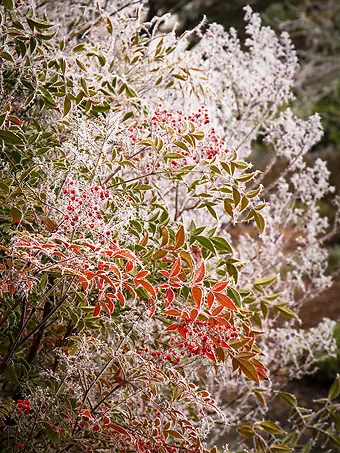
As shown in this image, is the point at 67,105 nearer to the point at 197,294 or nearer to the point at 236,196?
the point at 236,196

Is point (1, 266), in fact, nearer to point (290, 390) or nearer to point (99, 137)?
point (99, 137)

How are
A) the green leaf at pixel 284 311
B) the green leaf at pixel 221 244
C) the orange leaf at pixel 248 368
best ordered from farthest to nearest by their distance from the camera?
the green leaf at pixel 284 311, the green leaf at pixel 221 244, the orange leaf at pixel 248 368

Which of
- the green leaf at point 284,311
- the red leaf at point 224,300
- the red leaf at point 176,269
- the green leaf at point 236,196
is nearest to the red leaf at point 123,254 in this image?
the red leaf at point 176,269

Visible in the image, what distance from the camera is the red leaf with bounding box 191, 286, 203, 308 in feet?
4.20

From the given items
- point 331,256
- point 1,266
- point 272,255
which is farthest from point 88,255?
point 331,256

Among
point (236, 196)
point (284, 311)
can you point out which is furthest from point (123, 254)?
point (284, 311)

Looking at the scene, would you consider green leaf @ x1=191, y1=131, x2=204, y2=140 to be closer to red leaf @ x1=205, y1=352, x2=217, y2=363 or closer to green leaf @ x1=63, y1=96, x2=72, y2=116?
green leaf @ x1=63, y1=96, x2=72, y2=116

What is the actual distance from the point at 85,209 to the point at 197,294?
0.33 m

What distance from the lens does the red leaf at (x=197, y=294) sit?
1.28 metres

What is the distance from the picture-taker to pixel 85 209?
127cm

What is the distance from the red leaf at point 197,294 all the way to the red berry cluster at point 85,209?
241 millimetres

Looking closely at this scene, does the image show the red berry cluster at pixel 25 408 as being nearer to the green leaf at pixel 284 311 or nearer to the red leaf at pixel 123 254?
the red leaf at pixel 123 254

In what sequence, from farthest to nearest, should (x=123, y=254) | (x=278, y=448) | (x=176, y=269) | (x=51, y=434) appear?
(x=278, y=448) < (x=51, y=434) < (x=176, y=269) < (x=123, y=254)

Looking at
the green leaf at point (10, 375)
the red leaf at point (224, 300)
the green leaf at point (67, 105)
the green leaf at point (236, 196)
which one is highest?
the green leaf at point (236, 196)
